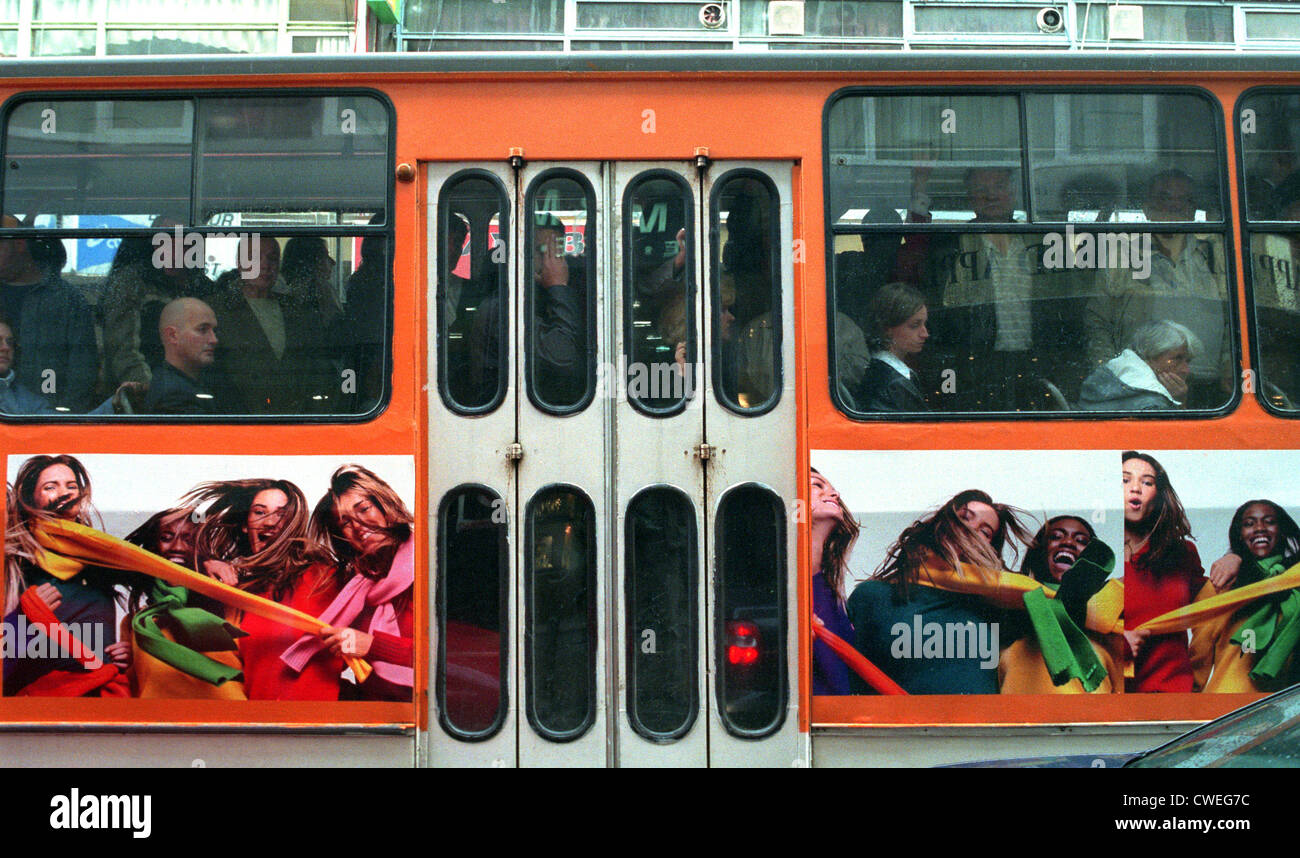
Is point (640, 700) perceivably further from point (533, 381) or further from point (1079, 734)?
point (1079, 734)

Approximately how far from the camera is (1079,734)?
4.11 m

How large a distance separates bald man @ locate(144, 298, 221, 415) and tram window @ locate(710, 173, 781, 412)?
6.93 ft

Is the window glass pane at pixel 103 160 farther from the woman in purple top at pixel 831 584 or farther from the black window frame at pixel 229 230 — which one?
the woman in purple top at pixel 831 584

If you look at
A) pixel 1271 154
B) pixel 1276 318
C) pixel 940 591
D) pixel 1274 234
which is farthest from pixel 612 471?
pixel 1271 154

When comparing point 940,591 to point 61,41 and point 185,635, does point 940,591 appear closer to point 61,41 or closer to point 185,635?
point 185,635

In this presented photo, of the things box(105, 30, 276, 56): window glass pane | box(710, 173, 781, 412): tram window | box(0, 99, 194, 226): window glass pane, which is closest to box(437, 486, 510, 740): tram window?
box(710, 173, 781, 412): tram window

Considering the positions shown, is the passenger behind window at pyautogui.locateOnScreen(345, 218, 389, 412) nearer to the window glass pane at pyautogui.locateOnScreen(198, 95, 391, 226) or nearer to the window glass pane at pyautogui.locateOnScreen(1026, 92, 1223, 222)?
the window glass pane at pyautogui.locateOnScreen(198, 95, 391, 226)

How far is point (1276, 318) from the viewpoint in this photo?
4191mm

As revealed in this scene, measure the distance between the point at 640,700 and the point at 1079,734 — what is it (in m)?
1.79

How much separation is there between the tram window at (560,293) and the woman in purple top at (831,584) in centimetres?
111

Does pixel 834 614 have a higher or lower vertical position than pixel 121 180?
lower

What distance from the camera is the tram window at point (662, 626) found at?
4.14m
